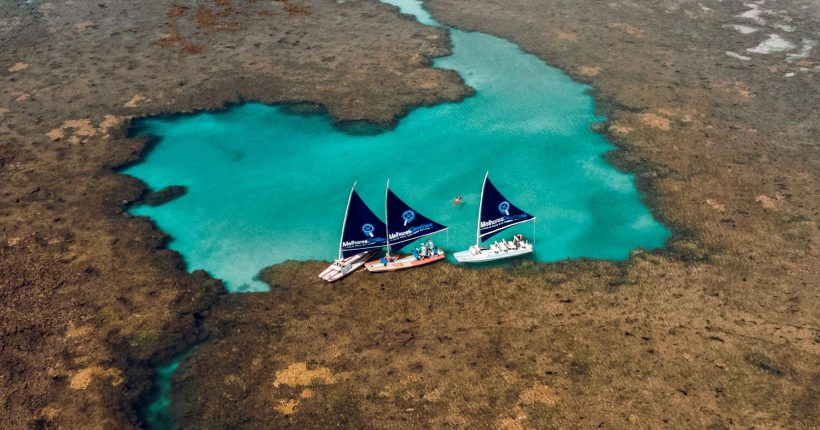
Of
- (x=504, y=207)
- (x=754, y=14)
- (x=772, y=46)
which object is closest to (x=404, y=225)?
(x=504, y=207)

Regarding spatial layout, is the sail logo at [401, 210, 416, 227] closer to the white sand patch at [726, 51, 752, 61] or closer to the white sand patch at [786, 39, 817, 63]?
the white sand patch at [726, 51, 752, 61]

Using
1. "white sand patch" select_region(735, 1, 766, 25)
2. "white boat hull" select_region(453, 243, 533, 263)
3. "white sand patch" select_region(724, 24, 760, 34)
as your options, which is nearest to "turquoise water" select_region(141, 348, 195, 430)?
"white boat hull" select_region(453, 243, 533, 263)

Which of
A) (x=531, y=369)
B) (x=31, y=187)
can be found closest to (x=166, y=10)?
(x=31, y=187)

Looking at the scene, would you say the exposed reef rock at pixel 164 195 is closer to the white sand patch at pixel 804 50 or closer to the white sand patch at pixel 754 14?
the white sand patch at pixel 804 50

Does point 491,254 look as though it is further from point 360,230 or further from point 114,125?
point 114,125

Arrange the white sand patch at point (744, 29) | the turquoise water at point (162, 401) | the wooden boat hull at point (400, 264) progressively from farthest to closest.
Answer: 1. the white sand patch at point (744, 29)
2. the wooden boat hull at point (400, 264)
3. the turquoise water at point (162, 401)

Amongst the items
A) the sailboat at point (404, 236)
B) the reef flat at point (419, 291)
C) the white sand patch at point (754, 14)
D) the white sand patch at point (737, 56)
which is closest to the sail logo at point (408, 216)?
the sailboat at point (404, 236)
